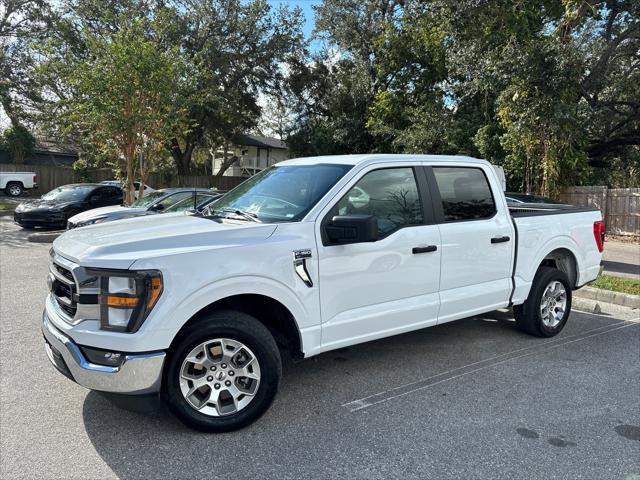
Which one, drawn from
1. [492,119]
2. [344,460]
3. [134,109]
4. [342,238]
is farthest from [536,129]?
[344,460]

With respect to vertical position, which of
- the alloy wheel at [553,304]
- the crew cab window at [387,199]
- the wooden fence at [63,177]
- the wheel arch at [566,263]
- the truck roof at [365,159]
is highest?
the wooden fence at [63,177]

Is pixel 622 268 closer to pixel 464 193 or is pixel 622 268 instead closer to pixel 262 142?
pixel 464 193

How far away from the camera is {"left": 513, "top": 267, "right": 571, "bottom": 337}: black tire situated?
17.3 feet

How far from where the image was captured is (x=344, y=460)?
3.03 metres

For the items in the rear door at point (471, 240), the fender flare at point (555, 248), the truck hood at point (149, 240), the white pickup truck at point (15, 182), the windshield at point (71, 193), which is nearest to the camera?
the truck hood at point (149, 240)

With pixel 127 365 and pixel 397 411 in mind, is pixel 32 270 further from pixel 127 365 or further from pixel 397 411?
pixel 397 411

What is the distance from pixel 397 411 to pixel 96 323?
7.29ft

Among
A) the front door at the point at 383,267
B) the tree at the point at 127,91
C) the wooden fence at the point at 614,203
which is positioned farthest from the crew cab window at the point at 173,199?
the wooden fence at the point at 614,203

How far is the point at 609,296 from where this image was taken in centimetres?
713

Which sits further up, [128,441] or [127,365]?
[127,365]

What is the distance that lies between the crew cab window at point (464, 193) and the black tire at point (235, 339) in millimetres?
2102

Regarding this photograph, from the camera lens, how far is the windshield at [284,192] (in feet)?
12.5

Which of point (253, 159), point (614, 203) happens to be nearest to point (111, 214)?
point (614, 203)

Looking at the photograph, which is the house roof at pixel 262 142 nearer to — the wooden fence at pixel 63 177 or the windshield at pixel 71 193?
the wooden fence at pixel 63 177
